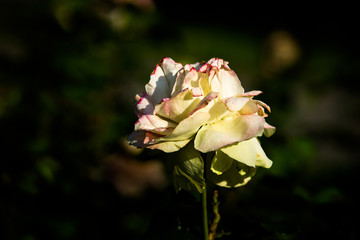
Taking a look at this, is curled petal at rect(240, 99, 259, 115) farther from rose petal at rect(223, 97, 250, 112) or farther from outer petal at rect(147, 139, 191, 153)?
outer petal at rect(147, 139, 191, 153)

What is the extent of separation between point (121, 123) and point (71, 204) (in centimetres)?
43

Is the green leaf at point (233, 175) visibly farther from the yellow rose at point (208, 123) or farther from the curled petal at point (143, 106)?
the curled petal at point (143, 106)

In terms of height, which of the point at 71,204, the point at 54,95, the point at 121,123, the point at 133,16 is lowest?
the point at 71,204


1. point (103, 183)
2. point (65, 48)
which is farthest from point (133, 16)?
point (103, 183)

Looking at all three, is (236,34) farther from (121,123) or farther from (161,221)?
(161,221)

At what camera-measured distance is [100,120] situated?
202cm

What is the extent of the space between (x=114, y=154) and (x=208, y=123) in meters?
1.09

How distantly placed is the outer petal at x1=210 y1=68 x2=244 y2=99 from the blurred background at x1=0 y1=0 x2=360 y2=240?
0.53 feet

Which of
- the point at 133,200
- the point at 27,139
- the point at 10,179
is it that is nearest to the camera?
the point at 10,179

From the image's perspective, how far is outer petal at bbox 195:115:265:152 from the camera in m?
0.69

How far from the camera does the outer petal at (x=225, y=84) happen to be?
2.51 ft

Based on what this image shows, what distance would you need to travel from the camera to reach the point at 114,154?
5.85ft

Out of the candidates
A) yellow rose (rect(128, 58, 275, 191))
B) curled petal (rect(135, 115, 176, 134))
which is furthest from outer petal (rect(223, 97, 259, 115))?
curled petal (rect(135, 115, 176, 134))

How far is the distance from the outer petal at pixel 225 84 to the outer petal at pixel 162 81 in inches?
3.5
